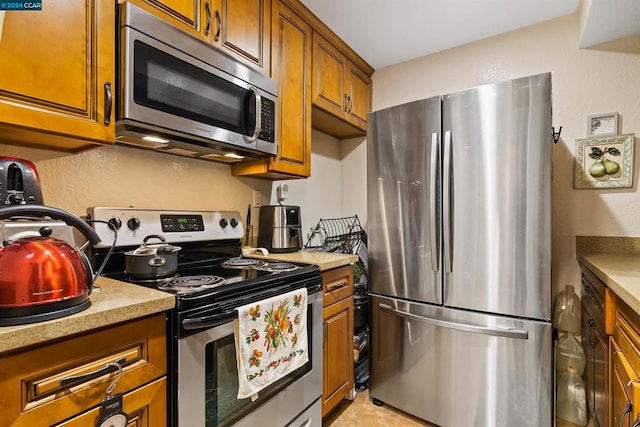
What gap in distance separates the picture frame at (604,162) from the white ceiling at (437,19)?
2.00 ft

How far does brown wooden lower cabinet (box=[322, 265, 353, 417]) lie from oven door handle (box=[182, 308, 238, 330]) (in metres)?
0.64

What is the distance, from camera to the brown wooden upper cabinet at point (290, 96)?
179 centimetres

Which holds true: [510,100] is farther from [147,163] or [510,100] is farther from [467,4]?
[147,163]

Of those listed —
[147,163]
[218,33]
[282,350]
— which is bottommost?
[282,350]

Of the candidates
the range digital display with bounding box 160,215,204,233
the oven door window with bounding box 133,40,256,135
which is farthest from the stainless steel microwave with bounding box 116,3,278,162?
the range digital display with bounding box 160,215,204,233

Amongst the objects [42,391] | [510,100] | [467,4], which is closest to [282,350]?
[42,391]

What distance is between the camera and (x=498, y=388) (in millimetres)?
1595

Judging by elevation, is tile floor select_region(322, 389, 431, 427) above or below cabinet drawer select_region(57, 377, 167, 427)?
below

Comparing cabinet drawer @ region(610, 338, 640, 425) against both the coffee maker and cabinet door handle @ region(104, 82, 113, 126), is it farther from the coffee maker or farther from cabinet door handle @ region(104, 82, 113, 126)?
cabinet door handle @ region(104, 82, 113, 126)

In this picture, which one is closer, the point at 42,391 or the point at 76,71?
the point at 42,391

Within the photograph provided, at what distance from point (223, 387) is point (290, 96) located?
1531 mm

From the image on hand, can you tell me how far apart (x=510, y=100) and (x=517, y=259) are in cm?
79

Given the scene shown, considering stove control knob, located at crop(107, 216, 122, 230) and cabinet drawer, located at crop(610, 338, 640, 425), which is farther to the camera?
stove control knob, located at crop(107, 216, 122, 230)

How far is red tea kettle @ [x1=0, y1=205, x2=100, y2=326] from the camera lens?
0.68 m
